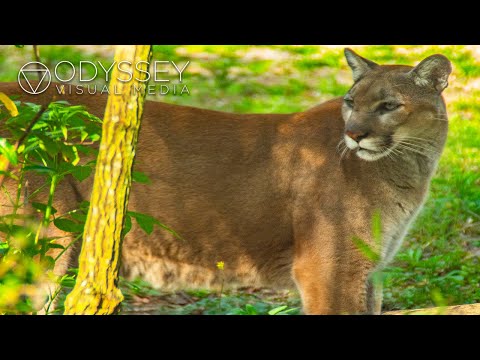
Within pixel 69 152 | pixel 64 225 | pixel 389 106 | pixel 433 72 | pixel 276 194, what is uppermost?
pixel 433 72

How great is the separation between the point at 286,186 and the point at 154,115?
944 millimetres

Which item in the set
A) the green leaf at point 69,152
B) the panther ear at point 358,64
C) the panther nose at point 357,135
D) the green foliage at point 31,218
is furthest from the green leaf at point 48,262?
the panther ear at point 358,64

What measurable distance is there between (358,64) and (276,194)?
0.96m

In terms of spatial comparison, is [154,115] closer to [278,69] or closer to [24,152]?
[24,152]

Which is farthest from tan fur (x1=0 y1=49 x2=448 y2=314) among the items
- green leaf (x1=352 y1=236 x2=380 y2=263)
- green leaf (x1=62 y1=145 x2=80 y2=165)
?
green leaf (x1=62 y1=145 x2=80 y2=165)

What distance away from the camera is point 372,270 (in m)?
5.11

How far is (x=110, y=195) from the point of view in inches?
129

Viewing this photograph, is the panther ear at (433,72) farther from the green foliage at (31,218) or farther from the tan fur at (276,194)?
the green foliage at (31,218)

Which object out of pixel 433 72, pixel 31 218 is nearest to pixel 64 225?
pixel 31 218

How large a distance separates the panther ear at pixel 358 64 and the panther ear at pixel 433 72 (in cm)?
32

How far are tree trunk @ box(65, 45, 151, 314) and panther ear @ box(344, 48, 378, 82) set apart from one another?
229 centimetres

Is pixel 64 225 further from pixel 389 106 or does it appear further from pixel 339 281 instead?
pixel 389 106

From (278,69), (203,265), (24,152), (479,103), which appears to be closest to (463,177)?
(479,103)

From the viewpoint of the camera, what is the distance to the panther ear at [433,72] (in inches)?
199
